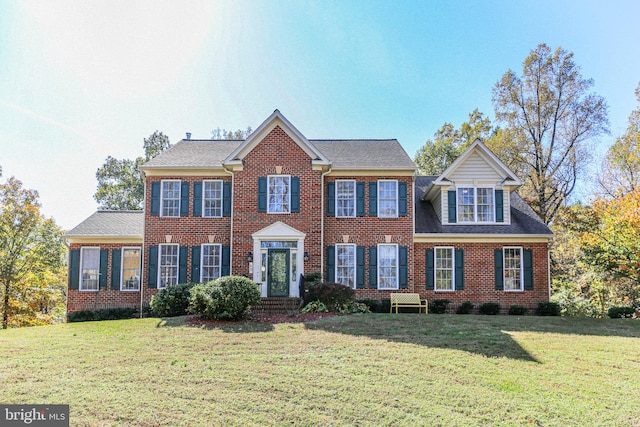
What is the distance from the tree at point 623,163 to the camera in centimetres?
2538

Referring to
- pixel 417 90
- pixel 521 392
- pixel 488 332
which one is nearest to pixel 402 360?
pixel 521 392

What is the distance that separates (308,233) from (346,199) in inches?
93.1

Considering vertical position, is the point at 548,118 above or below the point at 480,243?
above

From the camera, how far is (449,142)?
115ft

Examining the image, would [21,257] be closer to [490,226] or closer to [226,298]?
[226,298]

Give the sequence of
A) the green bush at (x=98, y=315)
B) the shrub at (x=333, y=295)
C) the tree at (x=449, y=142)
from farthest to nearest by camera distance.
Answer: the tree at (x=449, y=142)
the green bush at (x=98, y=315)
the shrub at (x=333, y=295)

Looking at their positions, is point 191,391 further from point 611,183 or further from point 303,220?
point 611,183

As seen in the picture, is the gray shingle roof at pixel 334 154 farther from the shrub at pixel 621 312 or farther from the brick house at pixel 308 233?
the shrub at pixel 621 312

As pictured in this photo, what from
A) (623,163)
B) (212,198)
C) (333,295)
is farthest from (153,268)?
(623,163)

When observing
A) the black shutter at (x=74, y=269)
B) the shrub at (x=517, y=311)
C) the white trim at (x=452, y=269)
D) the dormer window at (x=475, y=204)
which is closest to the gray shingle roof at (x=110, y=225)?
the black shutter at (x=74, y=269)

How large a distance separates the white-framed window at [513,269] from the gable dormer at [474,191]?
1328 mm

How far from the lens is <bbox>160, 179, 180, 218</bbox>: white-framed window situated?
1933cm

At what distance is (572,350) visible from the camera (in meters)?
11.0

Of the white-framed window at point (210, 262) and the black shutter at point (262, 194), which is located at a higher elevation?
the black shutter at point (262, 194)
